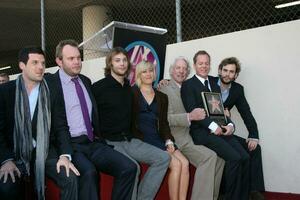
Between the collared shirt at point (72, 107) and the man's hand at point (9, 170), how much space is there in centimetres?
56

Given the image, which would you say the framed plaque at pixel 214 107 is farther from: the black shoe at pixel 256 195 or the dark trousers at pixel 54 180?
the dark trousers at pixel 54 180

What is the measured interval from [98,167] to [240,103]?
73.7 inches

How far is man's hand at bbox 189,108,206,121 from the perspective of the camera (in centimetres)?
385

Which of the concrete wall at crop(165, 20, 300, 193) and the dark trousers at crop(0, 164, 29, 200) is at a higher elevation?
the concrete wall at crop(165, 20, 300, 193)

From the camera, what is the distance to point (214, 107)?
400 centimetres

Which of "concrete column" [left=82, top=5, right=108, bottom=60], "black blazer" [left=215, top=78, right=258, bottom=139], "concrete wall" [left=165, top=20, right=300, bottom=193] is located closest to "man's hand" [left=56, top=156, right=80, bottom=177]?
"black blazer" [left=215, top=78, right=258, bottom=139]

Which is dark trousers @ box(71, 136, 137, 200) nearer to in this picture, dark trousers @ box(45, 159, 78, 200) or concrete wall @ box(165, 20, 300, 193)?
dark trousers @ box(45, 159, 78, 200)

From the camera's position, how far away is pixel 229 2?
9320mm

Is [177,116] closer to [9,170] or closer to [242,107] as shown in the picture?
[242,107]

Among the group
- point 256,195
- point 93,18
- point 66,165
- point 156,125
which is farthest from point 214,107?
point 93,18

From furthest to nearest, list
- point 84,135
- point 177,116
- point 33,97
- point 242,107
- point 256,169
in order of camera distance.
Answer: point 242,107, point 256,169, point 177,116, point 84,135, point 33,97

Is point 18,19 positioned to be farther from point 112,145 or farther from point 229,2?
point 112,145

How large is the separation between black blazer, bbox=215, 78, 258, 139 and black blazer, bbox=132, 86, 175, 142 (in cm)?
80

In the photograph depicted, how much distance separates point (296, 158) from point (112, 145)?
6.53ft
